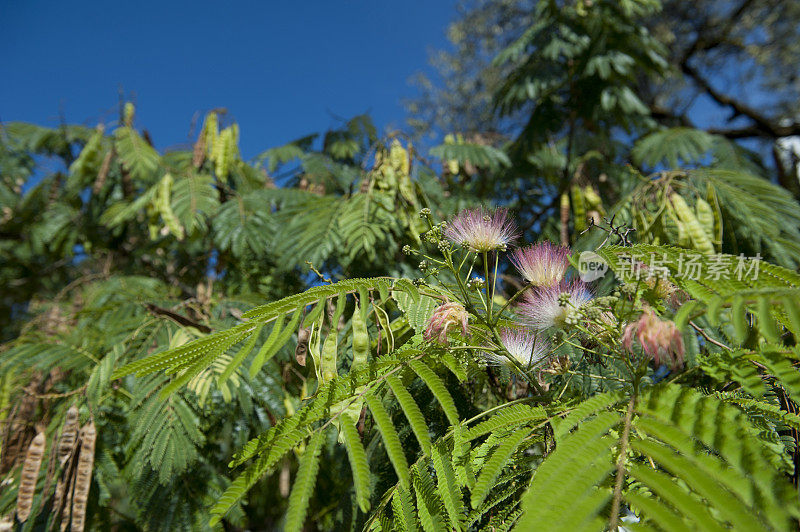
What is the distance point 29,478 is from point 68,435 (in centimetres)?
20

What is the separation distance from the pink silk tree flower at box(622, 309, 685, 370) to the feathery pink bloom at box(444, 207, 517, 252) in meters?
0.36

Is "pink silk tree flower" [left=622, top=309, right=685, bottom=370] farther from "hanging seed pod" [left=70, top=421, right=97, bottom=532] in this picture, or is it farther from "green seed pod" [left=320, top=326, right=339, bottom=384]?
"hanging seed pod" [left=70, top=421, right=97, bottom=532]

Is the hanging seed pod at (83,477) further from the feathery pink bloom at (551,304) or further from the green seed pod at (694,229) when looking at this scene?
the green seed pod at (694,229)

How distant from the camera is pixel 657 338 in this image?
863mm

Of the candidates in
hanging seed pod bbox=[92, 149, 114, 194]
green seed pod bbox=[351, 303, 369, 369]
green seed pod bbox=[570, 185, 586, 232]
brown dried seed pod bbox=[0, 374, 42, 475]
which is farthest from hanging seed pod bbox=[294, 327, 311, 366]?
hanging seed pod bbox=[92, 149, 114, 194]

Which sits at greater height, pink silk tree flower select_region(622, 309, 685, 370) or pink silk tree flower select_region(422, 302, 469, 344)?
pink silk tree flower select_region(422, 302, 469, 344)

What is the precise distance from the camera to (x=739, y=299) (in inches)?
31.1

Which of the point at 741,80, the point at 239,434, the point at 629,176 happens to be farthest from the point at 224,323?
the point at 741,80

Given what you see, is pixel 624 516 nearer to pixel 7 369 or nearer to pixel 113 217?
pixel 7 369

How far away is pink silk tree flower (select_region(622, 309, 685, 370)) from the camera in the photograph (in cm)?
86

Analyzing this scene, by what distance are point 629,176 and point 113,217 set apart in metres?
3.38

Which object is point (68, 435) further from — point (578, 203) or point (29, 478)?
point (578, 203)

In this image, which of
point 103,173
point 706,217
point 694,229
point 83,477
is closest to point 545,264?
point 694,229

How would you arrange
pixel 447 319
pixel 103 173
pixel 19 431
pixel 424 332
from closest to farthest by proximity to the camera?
pixel 447 319
pixel 424 332
pixel 19 431
pixel 103 173
